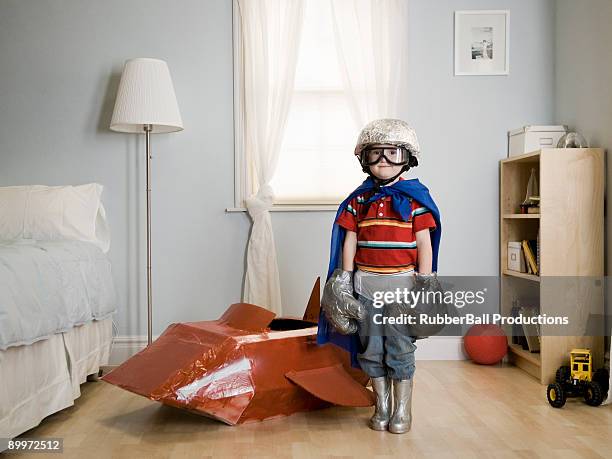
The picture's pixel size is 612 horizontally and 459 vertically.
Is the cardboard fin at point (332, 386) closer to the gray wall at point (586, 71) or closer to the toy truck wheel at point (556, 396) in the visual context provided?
the toy truck wheel at point (556, 396)

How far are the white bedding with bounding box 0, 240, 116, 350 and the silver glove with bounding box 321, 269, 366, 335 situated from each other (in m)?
1.03

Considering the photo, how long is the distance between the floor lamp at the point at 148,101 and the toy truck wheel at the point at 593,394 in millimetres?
2101

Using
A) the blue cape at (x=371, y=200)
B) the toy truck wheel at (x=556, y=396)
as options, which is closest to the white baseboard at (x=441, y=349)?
the toy truck wheel at (x=556, y=396)

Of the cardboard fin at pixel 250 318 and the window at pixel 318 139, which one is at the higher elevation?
the window at pixel 318 139

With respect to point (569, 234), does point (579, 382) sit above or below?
below

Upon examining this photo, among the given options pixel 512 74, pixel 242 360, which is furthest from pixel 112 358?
pixel 512 74

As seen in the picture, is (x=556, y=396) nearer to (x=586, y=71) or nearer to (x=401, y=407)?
(x=401, y=407)

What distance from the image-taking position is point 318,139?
12.9 feet

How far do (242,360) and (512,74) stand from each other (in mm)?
2337

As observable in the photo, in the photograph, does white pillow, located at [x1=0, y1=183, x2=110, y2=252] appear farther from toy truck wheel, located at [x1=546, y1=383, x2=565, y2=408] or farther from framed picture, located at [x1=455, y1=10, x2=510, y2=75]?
toy truck wheel, located at [x1=546, y1=383, x2=565, y2=408]

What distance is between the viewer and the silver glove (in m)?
2.58

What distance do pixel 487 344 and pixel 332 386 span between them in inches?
51.8

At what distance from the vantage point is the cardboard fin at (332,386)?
2686mm

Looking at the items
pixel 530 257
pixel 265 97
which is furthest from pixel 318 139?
pixel 530 257
